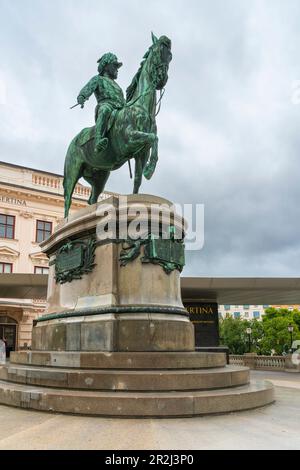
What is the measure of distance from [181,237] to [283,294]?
57.4 ft

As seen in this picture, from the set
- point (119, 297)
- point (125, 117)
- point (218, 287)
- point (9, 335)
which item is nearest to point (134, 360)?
point (119, 297)

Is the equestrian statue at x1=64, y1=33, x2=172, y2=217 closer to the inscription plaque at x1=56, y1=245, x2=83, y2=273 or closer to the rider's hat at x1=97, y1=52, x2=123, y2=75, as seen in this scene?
the rider's hat at x1=97, y1=52, x2=123, y2=75

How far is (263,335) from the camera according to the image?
71.1 meters

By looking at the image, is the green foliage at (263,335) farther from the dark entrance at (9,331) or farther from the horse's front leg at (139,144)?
the horse's front leg at (139,144)

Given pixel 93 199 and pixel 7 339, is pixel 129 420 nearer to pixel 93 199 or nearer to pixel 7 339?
pixel 93 199

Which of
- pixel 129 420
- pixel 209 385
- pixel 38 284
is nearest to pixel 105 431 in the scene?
pixel 129 420

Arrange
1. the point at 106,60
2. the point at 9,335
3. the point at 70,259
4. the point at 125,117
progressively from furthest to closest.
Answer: the point at 9,335 < the point at 106,60 < the point at 70,259 < the point at 125,117

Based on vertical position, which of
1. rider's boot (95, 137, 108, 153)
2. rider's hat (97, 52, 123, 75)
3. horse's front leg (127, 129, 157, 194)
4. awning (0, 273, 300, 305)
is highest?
rider's hat (97, 52, 123, 75)

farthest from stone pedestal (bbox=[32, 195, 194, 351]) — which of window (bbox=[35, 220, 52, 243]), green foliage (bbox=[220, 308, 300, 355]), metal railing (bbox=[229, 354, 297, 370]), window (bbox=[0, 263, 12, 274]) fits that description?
green foliage (bbox=[220, 308, 300, 355])

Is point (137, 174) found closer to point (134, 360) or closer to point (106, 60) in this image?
Answer: point (106, 60)

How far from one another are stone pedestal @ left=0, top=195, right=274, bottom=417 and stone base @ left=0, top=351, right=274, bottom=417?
1 cm

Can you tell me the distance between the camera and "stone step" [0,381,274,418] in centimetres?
588

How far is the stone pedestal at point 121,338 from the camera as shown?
20.4 feet

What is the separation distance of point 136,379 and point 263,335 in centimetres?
6863
